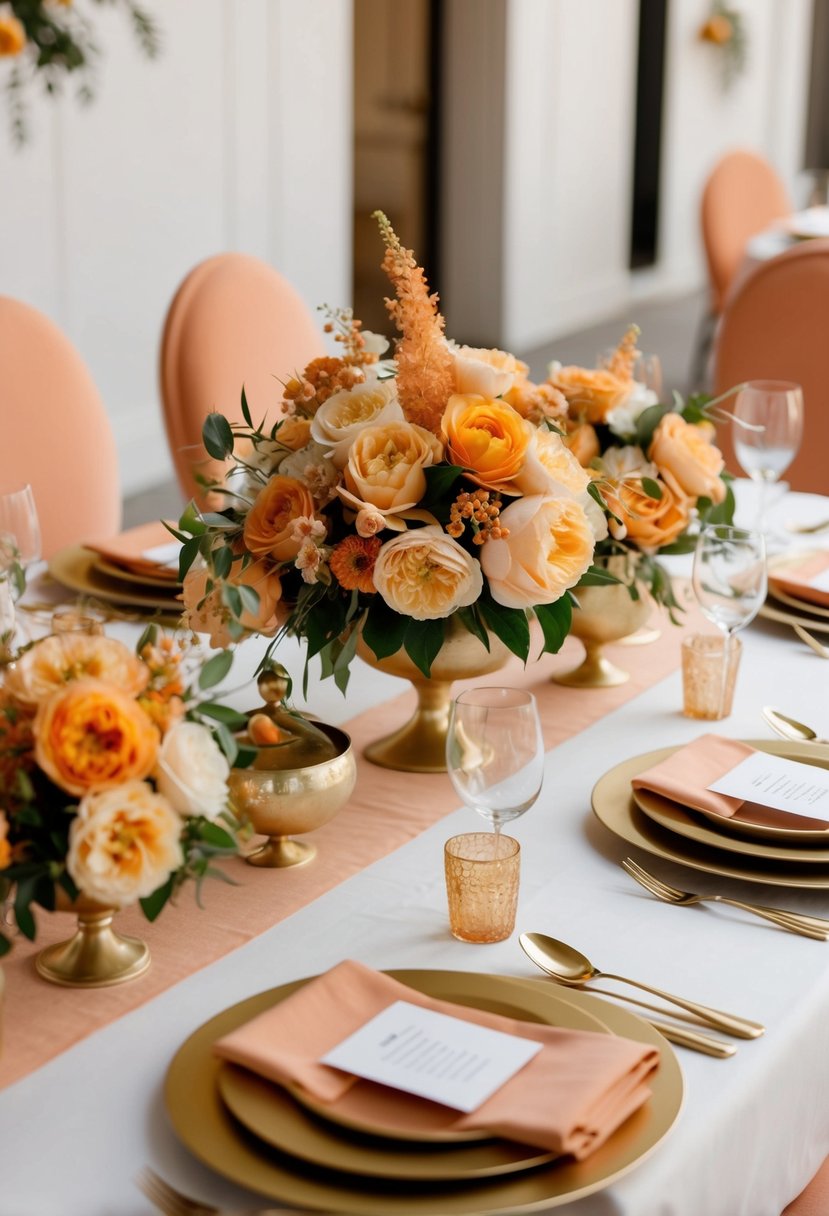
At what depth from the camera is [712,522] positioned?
5.66ft

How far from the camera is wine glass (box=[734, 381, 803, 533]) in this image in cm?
219

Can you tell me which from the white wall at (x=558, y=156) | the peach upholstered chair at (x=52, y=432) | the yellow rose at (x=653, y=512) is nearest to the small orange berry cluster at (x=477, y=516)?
the yellow rose at (x=653, y=512)

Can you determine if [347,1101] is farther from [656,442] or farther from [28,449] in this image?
Result: [28,449]

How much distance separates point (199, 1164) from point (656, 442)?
0.97m

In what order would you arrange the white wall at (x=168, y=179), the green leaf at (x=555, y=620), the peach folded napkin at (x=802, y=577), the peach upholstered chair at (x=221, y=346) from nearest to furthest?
the green leaf at (x=555, y=620)
the peach folded napkin at (x=802, y=577)
the peach upholstered chair at (x=221, y=346)
the white wall at (x=168, y=179)

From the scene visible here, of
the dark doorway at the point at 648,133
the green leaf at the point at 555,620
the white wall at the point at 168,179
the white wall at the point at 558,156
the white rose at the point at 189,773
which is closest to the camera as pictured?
the white rose at the point at 189,773

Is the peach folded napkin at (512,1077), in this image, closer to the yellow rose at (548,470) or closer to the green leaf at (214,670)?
the green leaf at (214,670)

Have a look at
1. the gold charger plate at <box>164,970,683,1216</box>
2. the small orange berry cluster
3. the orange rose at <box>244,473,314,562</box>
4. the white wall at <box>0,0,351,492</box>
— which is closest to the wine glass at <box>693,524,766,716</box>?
the small orange berry cluster

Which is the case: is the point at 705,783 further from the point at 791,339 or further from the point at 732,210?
the point at 732,210

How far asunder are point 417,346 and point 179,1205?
0.75 meters

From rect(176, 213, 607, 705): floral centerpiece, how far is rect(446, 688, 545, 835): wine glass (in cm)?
15

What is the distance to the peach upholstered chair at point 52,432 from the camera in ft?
7.72

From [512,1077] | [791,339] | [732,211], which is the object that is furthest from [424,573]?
[732,211]

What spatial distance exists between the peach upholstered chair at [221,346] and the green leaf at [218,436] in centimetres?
110
